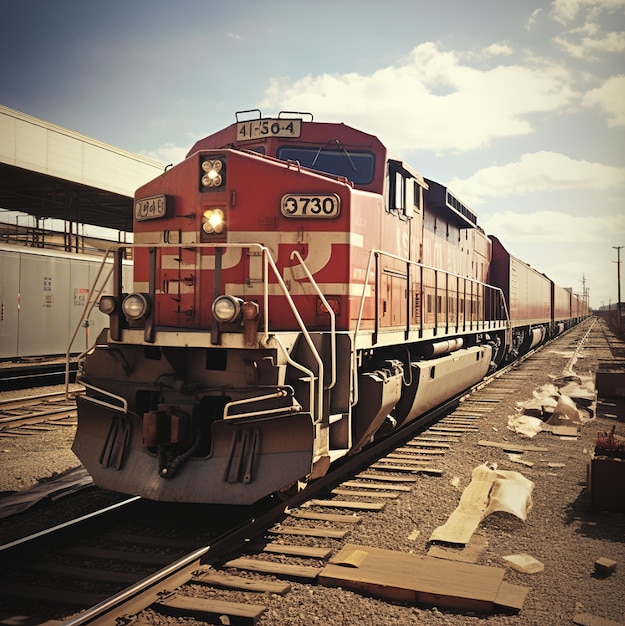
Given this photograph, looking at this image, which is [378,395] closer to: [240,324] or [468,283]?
[240,324]

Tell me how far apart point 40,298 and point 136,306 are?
10263mm

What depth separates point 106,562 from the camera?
415 centimetres

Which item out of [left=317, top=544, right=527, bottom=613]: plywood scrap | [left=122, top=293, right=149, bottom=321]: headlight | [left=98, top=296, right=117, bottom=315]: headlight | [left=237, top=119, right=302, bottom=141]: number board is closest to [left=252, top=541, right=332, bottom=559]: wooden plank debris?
[left=317, top=544, right=527, bottom=613]: plywood scrap

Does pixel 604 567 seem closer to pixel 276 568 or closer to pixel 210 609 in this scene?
pixel 276 568

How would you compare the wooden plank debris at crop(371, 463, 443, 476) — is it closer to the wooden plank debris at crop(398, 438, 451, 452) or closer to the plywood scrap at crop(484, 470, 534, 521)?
the plywood scrap at crop(484, 470, 534, 521)

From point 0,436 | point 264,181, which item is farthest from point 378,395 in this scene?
point 0,436

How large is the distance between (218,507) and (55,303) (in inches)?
412

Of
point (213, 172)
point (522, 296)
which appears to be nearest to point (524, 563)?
point (213, 172)

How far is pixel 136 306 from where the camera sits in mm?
4805

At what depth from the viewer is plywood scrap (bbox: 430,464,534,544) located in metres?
4.72

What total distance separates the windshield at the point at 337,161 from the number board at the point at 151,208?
1351 millimetres

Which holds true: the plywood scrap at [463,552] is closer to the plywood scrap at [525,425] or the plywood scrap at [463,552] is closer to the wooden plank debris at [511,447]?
the wooden plank debris at [511,447]

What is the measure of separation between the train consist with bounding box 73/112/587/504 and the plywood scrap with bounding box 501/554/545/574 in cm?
149

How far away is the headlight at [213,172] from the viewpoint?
5445mm
